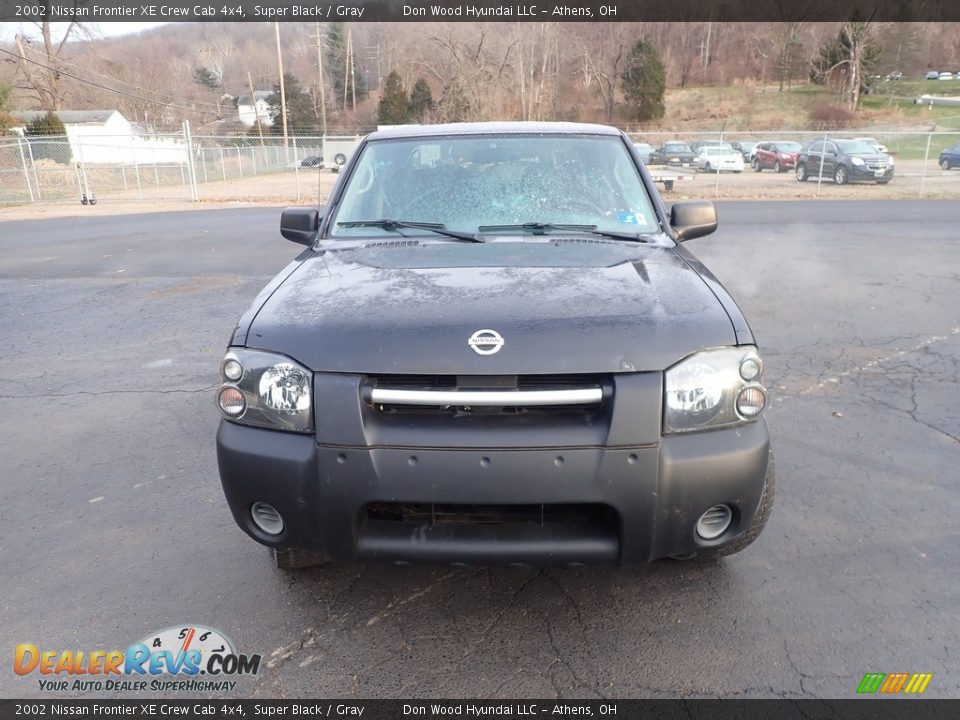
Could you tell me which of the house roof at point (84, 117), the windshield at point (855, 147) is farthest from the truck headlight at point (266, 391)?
the house roof at point (84, 117)

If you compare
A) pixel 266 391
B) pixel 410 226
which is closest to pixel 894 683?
pixel 266 391

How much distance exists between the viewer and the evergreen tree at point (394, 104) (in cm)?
5931

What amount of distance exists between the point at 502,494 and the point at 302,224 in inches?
86.0

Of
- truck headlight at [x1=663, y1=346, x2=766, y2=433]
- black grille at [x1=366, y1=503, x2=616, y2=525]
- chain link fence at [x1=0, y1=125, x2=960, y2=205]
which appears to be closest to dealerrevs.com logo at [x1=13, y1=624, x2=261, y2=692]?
black grille at [x1=366, y1=503, x2=616, y2=525]

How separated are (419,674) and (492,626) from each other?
347 millimetres

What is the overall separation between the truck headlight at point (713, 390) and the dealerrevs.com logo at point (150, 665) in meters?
1.68

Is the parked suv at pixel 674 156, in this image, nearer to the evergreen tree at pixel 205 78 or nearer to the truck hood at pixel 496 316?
the truck hood at pixel 496 316

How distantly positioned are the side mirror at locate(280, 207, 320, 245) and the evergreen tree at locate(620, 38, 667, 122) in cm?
6113

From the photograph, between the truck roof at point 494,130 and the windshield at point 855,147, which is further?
the windshield at point 855,147

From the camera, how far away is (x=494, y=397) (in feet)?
7.26

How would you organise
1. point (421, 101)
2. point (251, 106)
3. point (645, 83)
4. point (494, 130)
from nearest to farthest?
point (494, 130) < point (421, 101) < point (645, 83) < point (251, 106)

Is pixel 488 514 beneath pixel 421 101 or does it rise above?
beneath

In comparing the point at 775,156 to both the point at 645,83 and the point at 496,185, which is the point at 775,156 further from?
the point at 496,185

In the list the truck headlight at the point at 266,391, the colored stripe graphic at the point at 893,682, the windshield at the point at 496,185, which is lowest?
the colored stripe graphic at the point at 893,682
